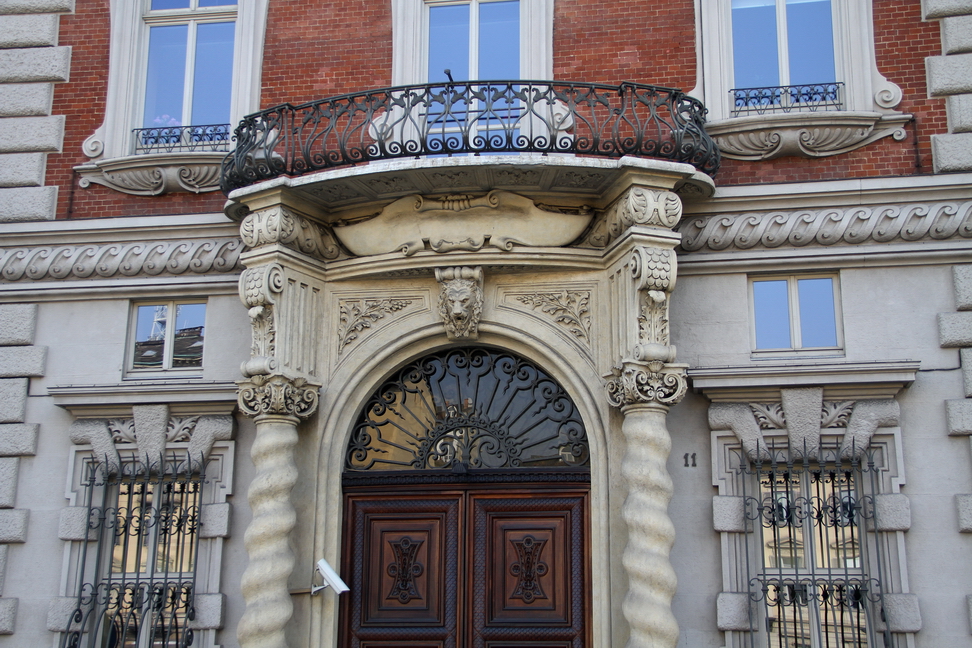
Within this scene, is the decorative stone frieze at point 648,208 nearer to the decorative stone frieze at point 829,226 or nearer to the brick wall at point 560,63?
the decorative stone frieze at point 829,226

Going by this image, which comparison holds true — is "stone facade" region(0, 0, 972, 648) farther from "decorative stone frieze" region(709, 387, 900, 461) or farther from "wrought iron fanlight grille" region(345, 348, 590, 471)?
"wrought iron fanlight grille" region(345, 348, 590, 471)

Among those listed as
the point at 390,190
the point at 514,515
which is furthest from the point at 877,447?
the point at 390,190

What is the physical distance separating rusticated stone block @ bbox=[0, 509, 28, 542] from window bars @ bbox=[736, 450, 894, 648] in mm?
6801

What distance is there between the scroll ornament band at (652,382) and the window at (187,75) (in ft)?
16.7

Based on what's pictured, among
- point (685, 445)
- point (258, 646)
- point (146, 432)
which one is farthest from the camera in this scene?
point (146, 432)

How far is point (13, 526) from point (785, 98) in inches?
339

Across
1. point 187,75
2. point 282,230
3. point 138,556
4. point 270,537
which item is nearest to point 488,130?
point 282,230

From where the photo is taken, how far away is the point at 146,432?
33.0ft

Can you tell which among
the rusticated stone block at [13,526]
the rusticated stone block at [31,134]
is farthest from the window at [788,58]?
the rusticated stone block at [13,526]

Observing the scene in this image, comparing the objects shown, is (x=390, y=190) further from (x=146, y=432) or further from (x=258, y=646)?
(x=258, y=646)

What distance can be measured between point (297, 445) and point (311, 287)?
1512 mm

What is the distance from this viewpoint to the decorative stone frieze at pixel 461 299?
9578 millimetres

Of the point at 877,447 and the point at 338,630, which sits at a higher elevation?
the point at 877,447

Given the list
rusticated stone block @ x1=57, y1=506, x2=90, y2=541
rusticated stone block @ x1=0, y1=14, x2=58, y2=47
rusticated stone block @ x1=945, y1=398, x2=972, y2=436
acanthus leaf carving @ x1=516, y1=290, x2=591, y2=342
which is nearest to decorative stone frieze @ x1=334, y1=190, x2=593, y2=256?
acanthus leaf carving @ x1=516, y1=290, x2=591, y2=342
